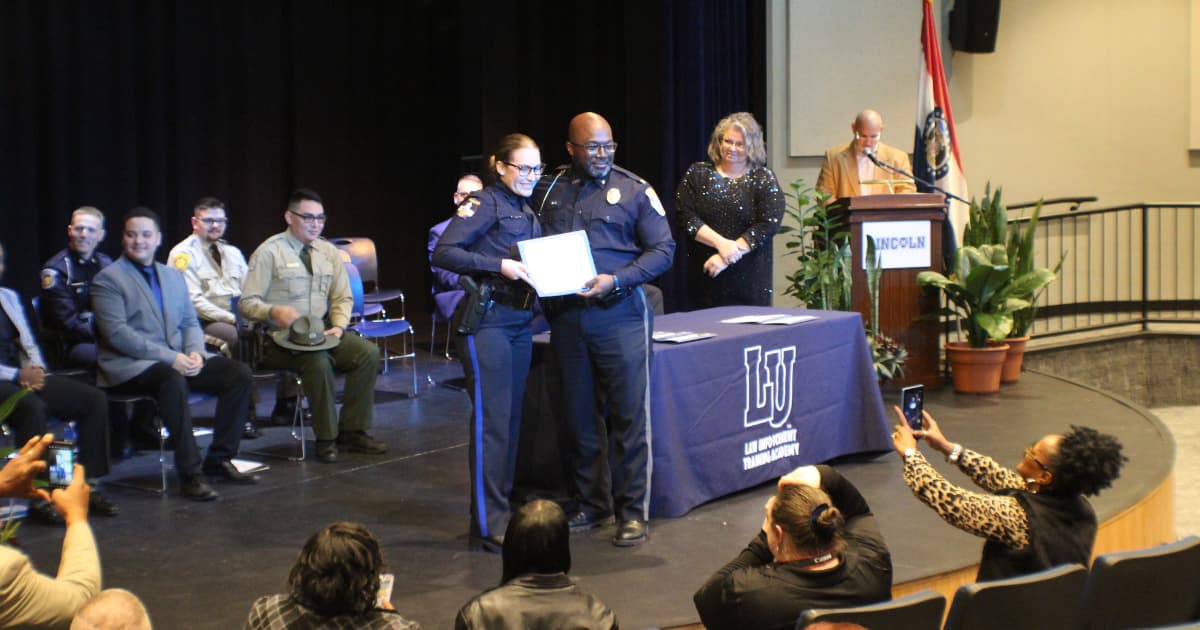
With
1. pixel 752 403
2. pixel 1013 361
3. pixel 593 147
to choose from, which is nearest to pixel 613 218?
pixel 593 147

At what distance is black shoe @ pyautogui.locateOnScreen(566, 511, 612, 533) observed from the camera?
414 cm

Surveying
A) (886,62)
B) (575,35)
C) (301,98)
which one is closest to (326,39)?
(301,98)

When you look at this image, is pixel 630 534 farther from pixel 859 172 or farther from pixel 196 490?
pixel 859 172

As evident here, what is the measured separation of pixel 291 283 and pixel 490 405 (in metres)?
2.19

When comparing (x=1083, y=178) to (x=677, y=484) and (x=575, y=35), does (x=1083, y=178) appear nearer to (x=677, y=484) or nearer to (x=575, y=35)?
(x=575, y=35)

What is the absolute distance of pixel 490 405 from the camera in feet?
12.9

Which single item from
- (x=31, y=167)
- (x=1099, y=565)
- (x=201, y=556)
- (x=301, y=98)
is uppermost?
(x=301, y=98)

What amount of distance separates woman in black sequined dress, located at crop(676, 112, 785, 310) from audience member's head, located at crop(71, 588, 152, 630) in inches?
148

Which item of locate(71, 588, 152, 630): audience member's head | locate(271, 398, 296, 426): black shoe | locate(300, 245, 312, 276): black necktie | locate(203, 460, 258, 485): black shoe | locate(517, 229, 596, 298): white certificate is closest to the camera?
locate(71, 588, 152, 630): audience member's head

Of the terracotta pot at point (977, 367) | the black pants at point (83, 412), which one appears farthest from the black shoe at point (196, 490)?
the terracotta pot at point (977, 367)

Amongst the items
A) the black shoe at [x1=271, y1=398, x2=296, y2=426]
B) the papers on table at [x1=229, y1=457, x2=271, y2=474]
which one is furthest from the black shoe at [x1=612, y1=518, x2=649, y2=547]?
the black shoe at [x1=271, y1=398, x2=296, y2=426]

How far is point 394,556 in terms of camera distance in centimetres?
394

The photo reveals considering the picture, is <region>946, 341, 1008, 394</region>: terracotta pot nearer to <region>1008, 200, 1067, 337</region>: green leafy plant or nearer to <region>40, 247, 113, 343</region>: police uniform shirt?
<region>1008, 200, 1067, 337</region>: green leafy plant

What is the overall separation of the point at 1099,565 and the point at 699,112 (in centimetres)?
666
